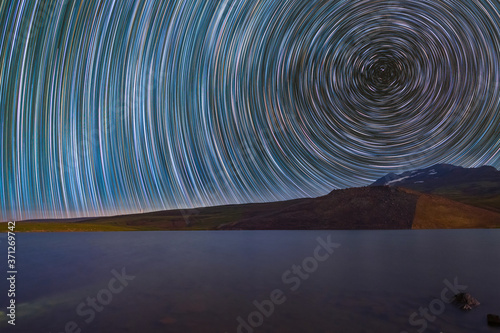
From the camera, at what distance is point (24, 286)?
13.3 metres

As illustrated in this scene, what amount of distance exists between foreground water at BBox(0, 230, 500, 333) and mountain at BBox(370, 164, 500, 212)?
1403 inches

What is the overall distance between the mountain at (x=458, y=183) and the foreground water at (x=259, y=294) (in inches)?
1403

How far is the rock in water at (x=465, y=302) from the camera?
888 cm

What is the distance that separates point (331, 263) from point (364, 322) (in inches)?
371

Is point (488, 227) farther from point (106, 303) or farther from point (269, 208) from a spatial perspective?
point (106, 303)

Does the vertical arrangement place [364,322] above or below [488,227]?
above

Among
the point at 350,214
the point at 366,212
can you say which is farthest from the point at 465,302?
the point at 366,212

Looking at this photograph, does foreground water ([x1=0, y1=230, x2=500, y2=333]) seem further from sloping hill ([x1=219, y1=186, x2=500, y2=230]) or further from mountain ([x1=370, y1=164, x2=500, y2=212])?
mountain ([x1=370, y1=164, x2=500, y2=212])

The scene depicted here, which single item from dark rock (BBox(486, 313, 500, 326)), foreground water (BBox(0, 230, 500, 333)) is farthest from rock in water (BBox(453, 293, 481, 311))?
dark rock (BBox(486, 313, 500, 326))

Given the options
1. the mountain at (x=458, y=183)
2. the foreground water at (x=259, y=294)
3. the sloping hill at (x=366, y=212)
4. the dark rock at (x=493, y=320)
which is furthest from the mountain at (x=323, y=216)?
the dark rock at (x=493, y=320)

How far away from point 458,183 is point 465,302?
53.6 m

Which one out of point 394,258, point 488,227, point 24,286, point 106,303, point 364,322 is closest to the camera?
point 364,322

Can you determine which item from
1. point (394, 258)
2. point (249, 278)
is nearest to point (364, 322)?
point (249, 278)

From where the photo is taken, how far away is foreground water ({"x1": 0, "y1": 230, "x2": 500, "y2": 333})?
8.01 metres
